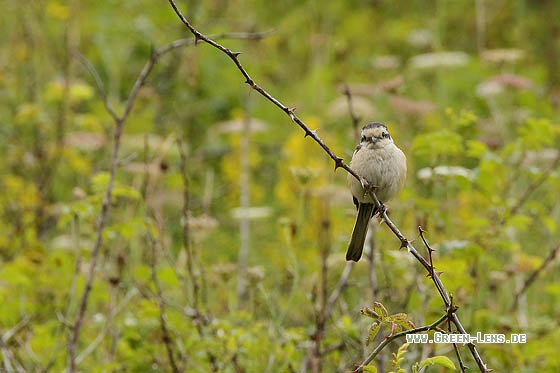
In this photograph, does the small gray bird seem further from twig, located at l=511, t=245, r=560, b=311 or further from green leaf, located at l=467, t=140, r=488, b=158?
twig, located at l=511, t=245, r=560, b=311

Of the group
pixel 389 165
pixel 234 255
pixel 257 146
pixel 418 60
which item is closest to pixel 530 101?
pixel 418 60

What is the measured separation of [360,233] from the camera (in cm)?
290

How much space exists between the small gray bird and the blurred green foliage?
282 millimetres

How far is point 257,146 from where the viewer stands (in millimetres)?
8250

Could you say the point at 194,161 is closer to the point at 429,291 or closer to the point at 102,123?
the point at 102,123

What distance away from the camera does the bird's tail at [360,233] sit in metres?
2.80

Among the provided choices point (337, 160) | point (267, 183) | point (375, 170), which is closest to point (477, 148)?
point (375, 170)

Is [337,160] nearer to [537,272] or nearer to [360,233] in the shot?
[360,233]

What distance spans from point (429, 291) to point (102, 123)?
14.3 feet

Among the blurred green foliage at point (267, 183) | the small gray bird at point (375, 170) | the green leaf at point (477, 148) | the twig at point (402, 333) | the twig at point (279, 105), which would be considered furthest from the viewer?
the blurred green foliage at point (267, 183)

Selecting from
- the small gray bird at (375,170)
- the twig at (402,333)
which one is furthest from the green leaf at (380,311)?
the small gray bird at (375,170)

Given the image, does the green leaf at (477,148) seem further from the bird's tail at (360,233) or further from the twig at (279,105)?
the twig at (279,105)

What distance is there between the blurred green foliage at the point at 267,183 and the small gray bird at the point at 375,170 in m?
0.28

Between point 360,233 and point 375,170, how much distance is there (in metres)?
0.23
